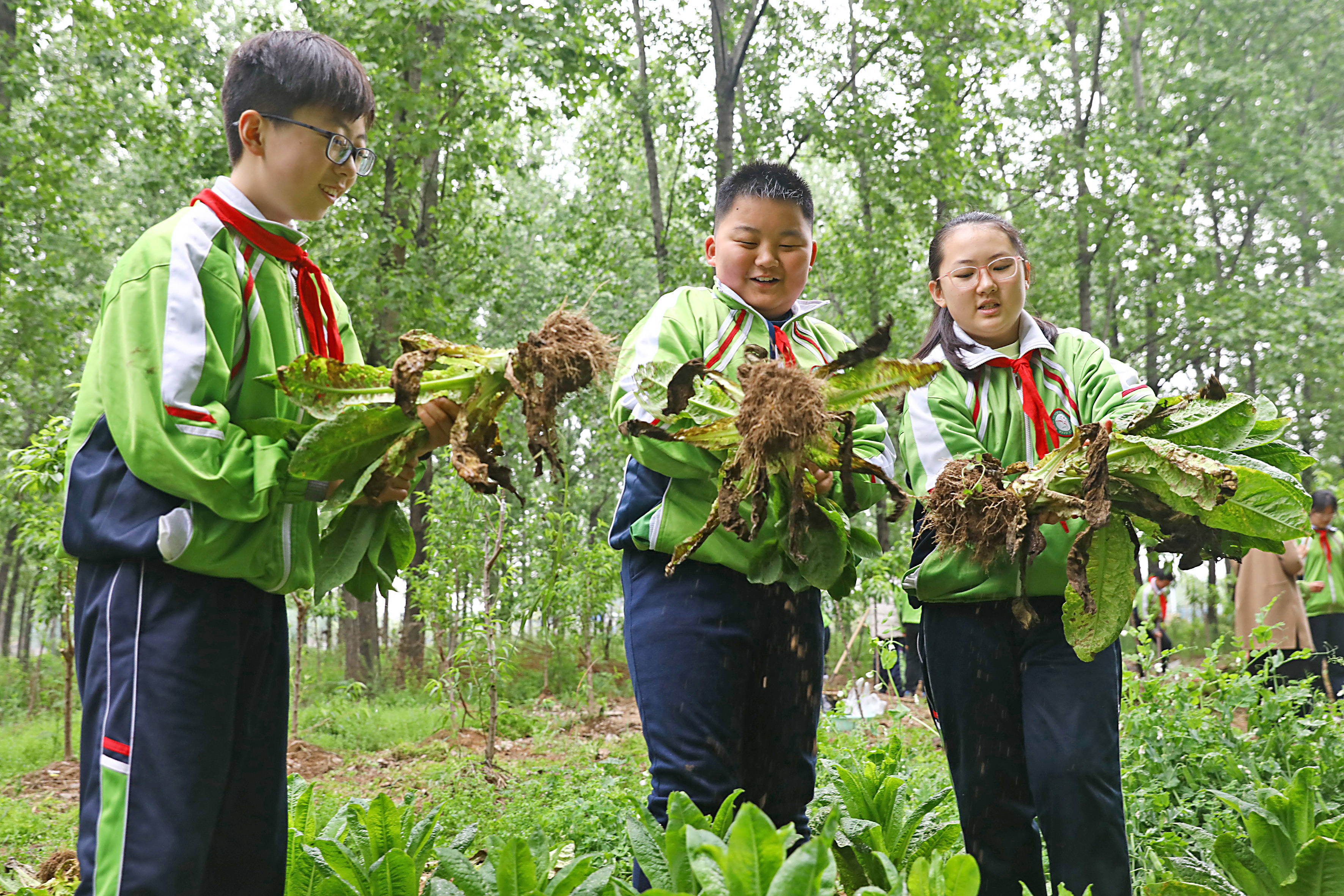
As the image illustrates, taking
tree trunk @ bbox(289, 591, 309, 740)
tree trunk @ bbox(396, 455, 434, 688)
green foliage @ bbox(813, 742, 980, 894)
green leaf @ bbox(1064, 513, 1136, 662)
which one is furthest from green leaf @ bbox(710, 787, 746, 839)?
tree trunk @ bbox(396, 455, 434, 688)

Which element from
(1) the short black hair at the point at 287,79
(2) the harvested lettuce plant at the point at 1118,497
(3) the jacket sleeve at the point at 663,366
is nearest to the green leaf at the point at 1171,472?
(2) the harvested lettuce plant at the point at 1118,497

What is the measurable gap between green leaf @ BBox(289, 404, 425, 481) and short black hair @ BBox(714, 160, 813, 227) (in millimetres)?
1148

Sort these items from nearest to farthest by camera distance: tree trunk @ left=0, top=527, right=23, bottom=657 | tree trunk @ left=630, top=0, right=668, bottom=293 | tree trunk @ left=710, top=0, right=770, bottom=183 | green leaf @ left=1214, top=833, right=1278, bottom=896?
green leaf @ left=1214, top=833, right=1278, bottom=896 < tree trunk @ left=710, top=0, right=770, bottom=183 < tree trunk @ left=630, top=0, right=668, bottom=293 < tree trunk @ left=0, top=527, right=23, bottom=657

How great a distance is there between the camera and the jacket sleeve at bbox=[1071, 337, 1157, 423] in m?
2.68

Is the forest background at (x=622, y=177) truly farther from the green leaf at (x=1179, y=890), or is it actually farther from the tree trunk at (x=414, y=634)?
the green leaf at (x=1179, y=890)

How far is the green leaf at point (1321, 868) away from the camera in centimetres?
233

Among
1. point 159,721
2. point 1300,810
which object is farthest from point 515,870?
point 1300,810

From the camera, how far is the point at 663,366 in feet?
7.74

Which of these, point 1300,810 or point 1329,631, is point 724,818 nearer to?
point 1300,810

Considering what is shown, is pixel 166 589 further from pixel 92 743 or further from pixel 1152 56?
pixel 1152 56

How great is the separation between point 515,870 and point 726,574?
0.88 metres

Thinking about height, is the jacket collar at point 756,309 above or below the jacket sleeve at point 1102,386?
above

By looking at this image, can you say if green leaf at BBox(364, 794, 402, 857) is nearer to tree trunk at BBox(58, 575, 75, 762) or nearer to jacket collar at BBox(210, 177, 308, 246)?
jacket collar at BBox(210, 177, 308, 246)

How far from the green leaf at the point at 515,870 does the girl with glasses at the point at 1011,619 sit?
4.05 ft
